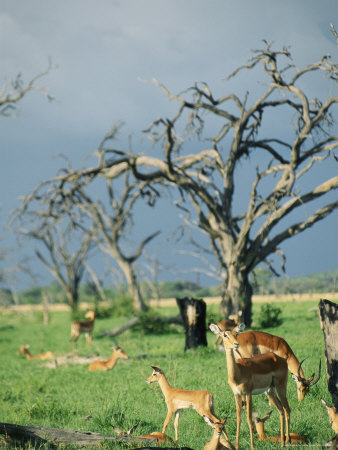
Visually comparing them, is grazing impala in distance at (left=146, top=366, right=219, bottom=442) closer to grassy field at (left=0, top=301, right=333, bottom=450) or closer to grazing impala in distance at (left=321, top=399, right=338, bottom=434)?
grassy field at (left=0, top=301, right=333, bottom=450)

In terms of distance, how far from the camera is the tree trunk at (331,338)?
20.5ft

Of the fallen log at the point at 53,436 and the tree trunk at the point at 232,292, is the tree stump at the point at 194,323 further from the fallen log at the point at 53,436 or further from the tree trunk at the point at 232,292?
the fallen log at the point at 53,436

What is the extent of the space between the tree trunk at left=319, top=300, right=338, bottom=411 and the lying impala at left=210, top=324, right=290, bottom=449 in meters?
0.82

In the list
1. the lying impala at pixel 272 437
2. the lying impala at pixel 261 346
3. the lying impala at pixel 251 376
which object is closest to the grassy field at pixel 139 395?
the lying impala at pixel 272 437

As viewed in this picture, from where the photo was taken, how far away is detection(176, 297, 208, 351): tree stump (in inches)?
559

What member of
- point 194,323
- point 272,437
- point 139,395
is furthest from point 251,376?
point 194,323

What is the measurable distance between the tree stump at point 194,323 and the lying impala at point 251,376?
27.2ft

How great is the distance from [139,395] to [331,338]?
156 inches

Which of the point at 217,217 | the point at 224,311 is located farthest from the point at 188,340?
the point at 217,217

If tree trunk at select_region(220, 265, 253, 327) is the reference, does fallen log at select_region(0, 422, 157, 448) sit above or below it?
below

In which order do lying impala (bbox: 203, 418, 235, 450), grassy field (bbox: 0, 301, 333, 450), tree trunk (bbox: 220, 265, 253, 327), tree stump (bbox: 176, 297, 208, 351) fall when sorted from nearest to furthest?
1. lying impala (bbox: 203, 418, 235, 450)
2. grassy field (bbox: 0, 301, 333, 450)
3. tree stump (bbox: 176, 297, 208, 351)
4. tree trunk (bbox: 220, 265, 253, 327)

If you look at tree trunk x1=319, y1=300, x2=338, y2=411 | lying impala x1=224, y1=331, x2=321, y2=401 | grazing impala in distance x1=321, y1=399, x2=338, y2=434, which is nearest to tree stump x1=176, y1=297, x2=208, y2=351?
lying impala x1=224, y1=331, x2=321, y2=401

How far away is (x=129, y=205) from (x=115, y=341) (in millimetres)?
8775

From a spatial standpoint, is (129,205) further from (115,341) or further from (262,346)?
(262,346)
